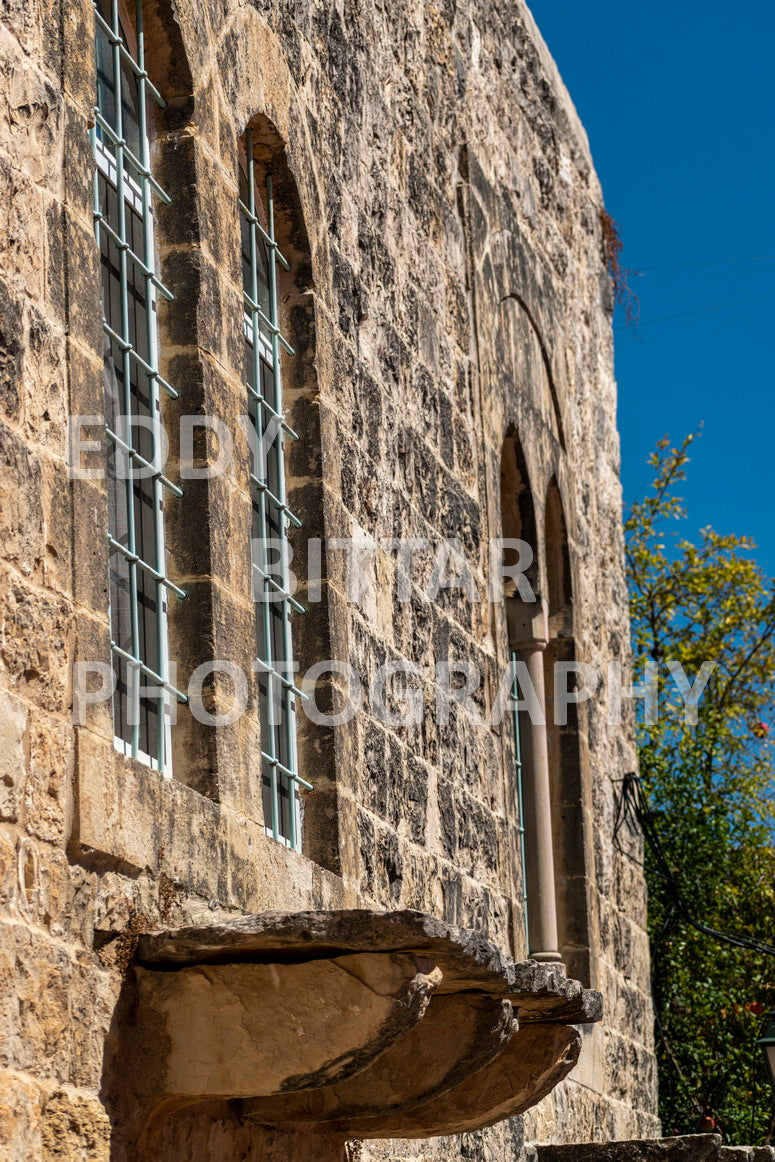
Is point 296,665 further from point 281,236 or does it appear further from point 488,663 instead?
point 488,663

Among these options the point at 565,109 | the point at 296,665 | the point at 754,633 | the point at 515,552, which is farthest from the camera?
the point at 754,633

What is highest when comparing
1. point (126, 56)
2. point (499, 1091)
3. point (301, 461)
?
point (126, 56)

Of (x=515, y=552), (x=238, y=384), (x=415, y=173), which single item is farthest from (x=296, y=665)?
(x=515, y=552)

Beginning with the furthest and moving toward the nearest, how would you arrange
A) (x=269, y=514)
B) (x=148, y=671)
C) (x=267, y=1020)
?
(x=269, y=514) → (x=148, y=671) → (x=267, y=1020)

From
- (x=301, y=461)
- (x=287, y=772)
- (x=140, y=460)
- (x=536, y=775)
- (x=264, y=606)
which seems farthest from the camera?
(x=536, y=775)

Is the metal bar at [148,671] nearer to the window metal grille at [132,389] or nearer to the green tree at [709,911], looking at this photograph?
the window metal grille at [132,389]

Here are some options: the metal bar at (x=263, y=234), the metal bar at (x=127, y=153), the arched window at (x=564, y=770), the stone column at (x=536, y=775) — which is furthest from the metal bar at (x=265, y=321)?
the arched window at (x=564, y=770)

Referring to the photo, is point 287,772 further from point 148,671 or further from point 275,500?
point 148,671

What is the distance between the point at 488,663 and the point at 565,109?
3.93 m

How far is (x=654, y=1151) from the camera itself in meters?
6.45

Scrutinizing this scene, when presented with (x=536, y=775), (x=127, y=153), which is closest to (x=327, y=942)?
(x=127, y=153)

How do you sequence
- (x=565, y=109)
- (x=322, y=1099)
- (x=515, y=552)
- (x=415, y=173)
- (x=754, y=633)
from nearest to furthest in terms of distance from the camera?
(x=322, y=1099), (x=415, y=173), (x=515, y=552), (x=565, y=109), (x=754, y=633)

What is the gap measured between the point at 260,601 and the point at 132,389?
89 cm

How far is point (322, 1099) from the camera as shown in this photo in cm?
380
